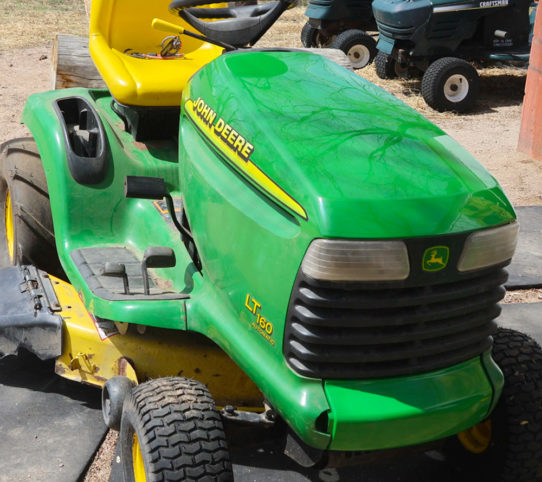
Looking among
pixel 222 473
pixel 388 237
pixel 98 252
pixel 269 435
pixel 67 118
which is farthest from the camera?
pixel 67 118

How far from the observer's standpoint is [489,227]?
226 cm

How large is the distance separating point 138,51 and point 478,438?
2.50 metres

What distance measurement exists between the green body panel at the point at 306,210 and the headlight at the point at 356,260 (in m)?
0.03

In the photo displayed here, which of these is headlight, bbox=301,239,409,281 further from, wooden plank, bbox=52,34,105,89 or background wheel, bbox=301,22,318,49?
background wheel, bbox=301,22,318,49

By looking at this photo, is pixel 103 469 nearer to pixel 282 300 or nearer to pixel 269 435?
pixel 269 435

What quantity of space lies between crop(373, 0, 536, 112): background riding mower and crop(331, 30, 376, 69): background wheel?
0.78 m

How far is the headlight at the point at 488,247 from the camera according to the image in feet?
7.32

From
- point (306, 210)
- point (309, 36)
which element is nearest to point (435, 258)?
point (306, 210)


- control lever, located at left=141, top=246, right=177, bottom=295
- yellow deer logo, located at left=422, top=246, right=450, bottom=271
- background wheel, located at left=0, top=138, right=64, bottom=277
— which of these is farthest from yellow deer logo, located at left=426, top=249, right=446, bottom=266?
Result: background wheel, located at left=0, top=138, right=64, bottom=277

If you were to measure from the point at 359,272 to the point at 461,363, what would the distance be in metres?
0.48

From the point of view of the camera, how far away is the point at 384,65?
9.41 metres

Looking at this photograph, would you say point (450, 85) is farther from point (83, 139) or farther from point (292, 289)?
point (292, 289)

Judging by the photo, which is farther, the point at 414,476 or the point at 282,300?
the point at 414,476

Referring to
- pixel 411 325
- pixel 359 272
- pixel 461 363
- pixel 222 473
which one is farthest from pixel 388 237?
pixel 222 473
